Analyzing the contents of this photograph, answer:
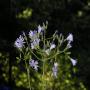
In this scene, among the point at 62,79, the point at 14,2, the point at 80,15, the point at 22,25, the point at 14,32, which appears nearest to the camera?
the point at 62,79

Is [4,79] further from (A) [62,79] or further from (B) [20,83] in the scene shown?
(A) [62,79]

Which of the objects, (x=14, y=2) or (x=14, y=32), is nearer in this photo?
(x=14, y=32)

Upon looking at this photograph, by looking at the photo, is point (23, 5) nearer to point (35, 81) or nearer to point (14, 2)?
point (14, 2)

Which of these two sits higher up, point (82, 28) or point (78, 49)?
point (82, 28)

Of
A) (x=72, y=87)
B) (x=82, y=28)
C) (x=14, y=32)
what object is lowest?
(x=72, y=87)

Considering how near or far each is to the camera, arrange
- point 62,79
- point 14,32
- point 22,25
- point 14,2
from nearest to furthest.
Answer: point 62,79, point 14,32, point 22,25, point 14,2

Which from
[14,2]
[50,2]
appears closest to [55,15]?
[50,2]
